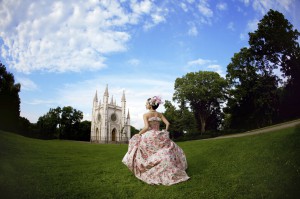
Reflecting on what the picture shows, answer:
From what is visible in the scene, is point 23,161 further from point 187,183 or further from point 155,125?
point 187,183

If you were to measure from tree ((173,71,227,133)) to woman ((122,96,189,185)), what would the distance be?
98.0 ft

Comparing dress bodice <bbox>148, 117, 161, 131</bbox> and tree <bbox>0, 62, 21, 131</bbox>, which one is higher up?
tree <bbox>0, 62, 21, 131</bbox>

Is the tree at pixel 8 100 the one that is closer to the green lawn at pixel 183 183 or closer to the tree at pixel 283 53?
the green lawn at pixel 183 183

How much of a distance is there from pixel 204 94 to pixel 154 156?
3130 centimetres

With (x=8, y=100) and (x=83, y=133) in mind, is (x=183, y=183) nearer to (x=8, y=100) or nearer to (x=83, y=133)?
(x=8, y=100)

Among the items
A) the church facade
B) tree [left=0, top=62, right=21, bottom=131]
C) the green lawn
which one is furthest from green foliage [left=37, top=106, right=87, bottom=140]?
the green lawn

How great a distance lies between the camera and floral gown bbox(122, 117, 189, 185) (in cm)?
647

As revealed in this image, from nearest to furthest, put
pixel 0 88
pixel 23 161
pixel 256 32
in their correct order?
pixel 23 161, pixel 0 88, pixel 256 32

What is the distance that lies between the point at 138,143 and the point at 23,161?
15.4 ft

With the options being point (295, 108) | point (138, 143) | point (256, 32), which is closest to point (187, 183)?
point (138, 143)

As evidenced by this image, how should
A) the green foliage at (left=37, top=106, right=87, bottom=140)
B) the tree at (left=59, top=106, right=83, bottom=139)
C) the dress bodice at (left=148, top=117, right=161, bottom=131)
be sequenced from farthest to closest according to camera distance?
Answer: the tree at (left=59, top=106, right=83, bottom=139), the green foliage at (left=37, top=106, right=87, bottom=140), the dress bodice at (left=148, top=117, right=161, bottom=131)

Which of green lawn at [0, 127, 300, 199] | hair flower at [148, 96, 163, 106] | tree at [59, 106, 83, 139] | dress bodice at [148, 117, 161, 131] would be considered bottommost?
green lawn at [0, 127, 300, 199]

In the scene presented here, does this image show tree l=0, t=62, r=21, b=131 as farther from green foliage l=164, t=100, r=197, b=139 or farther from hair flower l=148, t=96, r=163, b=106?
green foliage l=164, t=100, r=197, b=139

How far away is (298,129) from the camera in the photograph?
33.0 ft
